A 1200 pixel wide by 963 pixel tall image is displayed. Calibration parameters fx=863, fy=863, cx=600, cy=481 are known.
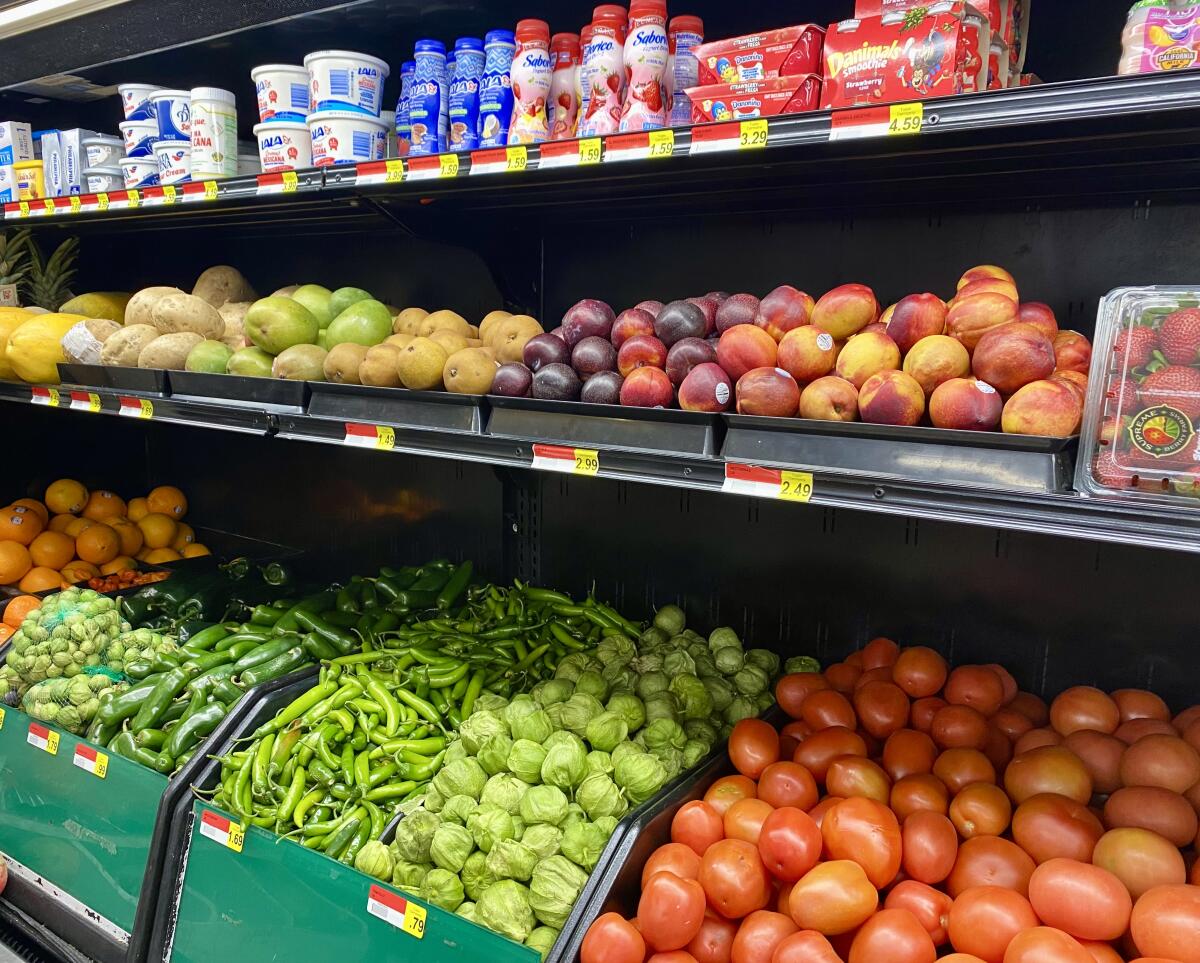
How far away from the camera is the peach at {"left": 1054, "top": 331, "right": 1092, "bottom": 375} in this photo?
1.32m

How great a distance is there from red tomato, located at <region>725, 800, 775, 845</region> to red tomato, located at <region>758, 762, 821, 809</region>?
27 mm

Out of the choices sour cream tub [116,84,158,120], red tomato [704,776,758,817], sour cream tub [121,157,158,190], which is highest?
sour cream tub [116,84,158,120]

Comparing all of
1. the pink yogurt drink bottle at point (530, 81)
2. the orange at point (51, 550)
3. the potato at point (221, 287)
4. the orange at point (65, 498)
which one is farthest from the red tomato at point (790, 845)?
the orange at point (65, 498)

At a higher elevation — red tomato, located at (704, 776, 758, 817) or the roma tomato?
the roma tomato

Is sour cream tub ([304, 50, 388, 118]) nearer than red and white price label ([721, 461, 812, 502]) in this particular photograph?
No

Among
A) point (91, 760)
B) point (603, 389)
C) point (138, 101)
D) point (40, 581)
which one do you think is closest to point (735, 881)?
point (603, 389)

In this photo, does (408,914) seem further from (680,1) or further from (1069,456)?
(680,1)

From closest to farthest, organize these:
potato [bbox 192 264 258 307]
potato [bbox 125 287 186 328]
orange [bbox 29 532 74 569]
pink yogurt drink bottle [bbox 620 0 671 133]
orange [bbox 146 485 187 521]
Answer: pink yogurt drink bottle [bbox 620 0 671 133], potato [bbox 125 287 186 328], potato [bbox 192 264 258 307], orange [bbox 29 532 74 569], orange [bbox 146 485 187 521]

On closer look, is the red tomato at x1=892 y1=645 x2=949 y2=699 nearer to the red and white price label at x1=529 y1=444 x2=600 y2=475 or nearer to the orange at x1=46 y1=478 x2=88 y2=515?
the red and white price label at x1=529 y1=444 x2=600 y2=475

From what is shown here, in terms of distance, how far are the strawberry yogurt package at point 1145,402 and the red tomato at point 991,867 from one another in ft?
1.94

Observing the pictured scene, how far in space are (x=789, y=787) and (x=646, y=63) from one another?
4.45 feet

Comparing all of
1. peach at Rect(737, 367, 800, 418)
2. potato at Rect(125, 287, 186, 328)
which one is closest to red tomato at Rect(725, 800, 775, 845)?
peach at Rect(737, 367, 800, 418)

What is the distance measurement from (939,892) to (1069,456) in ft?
2.28

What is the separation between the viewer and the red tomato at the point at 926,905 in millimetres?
1270
